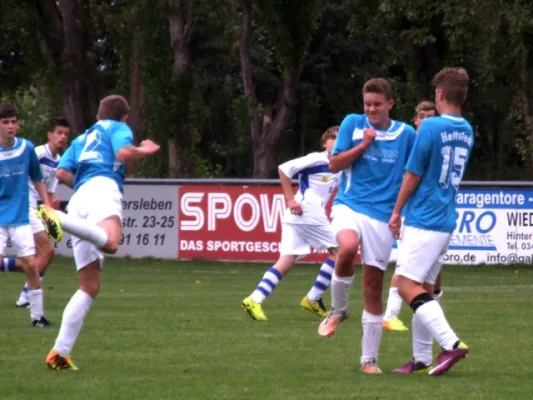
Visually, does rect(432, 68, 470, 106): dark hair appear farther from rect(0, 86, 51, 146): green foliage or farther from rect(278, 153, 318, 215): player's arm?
rect(0, 86, 51, 146): green foliage

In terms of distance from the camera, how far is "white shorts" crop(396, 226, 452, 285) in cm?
991

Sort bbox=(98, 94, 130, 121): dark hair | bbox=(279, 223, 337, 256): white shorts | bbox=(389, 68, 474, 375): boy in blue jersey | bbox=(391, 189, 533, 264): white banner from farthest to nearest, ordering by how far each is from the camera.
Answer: bbox=(391, 189, 533, 264): white banner
bbox=(279, 223, 337, 256): white shorts
bbox=(98, 94, 130, 121): dark hair
bbox=(389, 68, 474, 375): boy in blue jersey

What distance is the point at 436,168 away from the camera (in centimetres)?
995

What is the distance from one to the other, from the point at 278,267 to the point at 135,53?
25505 mm

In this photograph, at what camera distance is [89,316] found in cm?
1565

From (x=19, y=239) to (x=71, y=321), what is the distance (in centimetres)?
434

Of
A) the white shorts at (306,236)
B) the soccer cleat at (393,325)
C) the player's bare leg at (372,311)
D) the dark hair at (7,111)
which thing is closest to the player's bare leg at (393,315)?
the soccer cleat at (393,325)

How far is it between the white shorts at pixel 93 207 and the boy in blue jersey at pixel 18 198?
3384 mm

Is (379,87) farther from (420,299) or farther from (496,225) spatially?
(496,225)

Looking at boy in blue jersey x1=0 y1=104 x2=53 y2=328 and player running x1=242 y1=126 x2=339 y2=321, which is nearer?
boy in blue jersey x1=0 y1=104 x2=53 y2=328

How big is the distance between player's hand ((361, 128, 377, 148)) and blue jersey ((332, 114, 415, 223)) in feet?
0.50

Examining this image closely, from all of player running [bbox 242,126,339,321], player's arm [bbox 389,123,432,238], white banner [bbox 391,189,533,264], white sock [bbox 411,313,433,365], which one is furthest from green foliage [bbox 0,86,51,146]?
player's arm [bbox 389,123,432,238]

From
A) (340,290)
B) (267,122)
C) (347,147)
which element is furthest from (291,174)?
(267,122)

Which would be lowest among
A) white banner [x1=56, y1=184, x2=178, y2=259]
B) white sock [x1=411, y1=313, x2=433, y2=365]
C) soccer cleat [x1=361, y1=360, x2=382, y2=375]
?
white banner [x1=56, y1=184, x2=178, y2=259]
